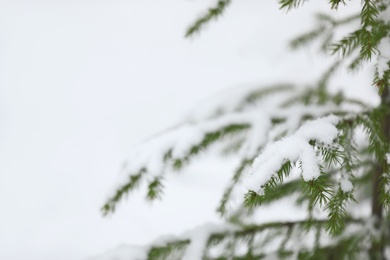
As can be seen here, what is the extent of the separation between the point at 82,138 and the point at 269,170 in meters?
4.78

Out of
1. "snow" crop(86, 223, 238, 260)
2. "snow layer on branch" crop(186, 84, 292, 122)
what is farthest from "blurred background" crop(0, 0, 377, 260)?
"snow" crop(86, 223, 238, 260)

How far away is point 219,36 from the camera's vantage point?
23.8 feet

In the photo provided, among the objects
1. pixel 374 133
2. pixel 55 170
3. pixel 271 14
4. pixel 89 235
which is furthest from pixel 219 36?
pixel 374 133

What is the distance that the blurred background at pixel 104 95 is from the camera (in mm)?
4277

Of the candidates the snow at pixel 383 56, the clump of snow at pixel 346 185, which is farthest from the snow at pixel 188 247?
the snow at pixel 383 56

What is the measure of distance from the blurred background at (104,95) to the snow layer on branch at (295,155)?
90.6 inches

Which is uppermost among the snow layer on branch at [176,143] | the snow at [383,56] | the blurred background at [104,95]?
the blurred background at [104,95]

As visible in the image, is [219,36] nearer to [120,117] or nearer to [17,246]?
[120,117]

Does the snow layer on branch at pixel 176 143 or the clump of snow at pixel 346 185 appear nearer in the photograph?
the clump of snow at pixel 346 185

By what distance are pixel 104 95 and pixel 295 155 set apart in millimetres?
5436

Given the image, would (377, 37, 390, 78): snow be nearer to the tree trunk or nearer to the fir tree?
the fir tree

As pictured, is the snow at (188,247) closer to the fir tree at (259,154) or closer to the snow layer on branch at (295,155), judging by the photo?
the fir tree at (259,154)

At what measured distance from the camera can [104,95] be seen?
6168mm

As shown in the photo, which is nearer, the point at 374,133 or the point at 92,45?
the point at 374,133
